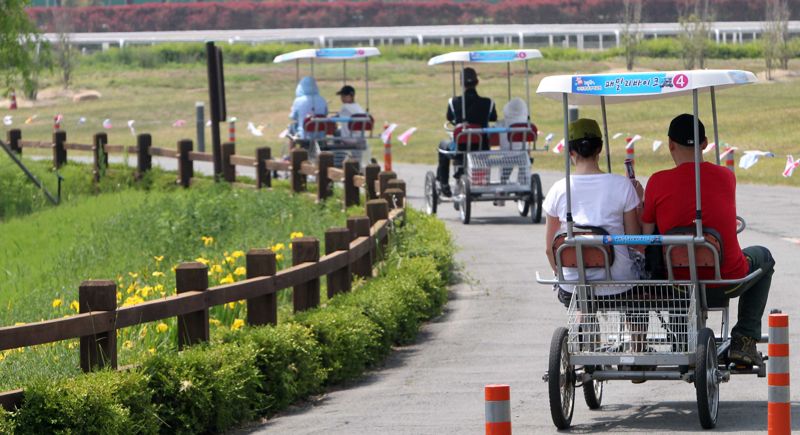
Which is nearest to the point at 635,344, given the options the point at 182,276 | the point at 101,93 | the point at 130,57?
the point at 182,276

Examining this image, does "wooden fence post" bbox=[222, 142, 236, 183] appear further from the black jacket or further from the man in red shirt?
the man in red shirt

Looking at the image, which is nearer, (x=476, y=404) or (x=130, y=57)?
(x=476, y=404)

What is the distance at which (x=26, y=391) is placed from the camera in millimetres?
8297

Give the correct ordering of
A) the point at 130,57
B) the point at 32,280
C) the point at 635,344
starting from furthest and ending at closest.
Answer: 1. the point at 130,57
2. the point at 32,280
3. the point at 635,344

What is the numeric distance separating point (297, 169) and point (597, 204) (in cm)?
1407

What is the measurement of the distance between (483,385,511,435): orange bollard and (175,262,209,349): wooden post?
14.9ft

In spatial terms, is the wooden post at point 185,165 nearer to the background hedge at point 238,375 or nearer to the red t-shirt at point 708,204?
the background hedge at point 238,375

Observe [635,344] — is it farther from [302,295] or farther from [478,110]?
[478,110]

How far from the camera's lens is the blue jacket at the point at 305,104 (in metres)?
27.6

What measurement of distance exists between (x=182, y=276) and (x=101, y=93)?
50.1 meters

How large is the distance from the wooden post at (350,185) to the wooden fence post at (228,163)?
507 centimetres

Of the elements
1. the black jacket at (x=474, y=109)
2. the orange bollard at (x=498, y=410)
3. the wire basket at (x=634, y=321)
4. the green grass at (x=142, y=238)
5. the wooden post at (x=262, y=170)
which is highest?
the black jacket at (x=474, y=109)

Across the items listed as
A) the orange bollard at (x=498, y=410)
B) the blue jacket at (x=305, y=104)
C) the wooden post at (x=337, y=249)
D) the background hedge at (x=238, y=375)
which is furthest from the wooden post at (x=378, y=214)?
the blue jacket at (x=305, y=104)

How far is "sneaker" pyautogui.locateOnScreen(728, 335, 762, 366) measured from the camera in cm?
934
